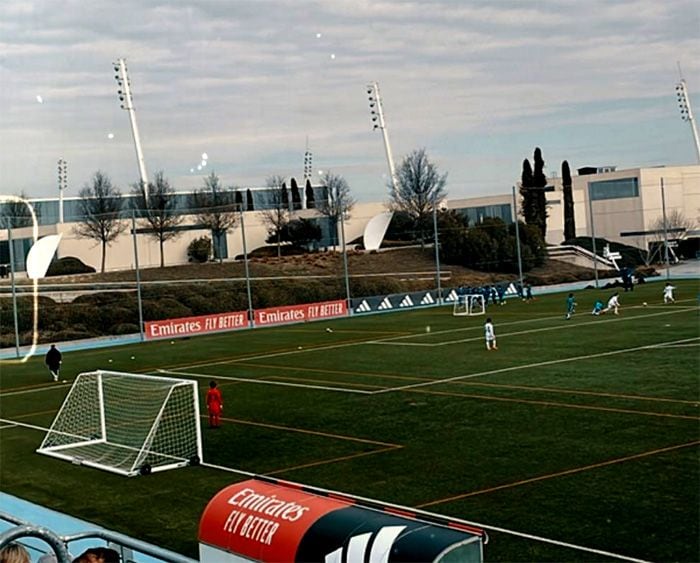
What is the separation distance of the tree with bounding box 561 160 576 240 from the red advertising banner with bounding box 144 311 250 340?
40934mm

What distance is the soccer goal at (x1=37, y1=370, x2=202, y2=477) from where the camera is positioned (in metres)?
19.2

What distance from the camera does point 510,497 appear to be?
48.6 feet

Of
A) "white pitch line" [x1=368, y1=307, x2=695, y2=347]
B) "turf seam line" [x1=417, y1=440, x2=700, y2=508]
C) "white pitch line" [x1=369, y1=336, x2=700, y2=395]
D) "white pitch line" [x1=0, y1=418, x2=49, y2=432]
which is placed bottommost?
"turf seam line" [x1=417, y1=440, x2=700, y2=508]

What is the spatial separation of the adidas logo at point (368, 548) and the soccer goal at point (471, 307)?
40592mm

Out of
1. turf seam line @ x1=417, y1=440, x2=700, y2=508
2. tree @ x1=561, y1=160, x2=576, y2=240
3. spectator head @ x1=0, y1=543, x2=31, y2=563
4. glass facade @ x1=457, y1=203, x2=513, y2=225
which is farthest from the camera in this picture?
glass facade @ x1=457, y1=203, x2=513, y2=225

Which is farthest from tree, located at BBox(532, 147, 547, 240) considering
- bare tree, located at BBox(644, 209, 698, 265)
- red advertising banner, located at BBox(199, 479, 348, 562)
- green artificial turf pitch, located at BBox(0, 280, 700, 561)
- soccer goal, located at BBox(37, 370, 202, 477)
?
red advertising banner, located at BBox(199, 479, 348, 562)

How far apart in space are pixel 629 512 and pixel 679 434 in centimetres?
514

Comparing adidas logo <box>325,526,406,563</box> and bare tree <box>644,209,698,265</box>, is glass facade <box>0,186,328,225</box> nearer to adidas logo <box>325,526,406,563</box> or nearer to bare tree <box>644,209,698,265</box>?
bare tree <box>644,209,698,265</box>

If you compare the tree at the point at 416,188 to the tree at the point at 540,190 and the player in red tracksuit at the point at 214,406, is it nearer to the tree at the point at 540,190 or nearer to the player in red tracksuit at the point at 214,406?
the tree at the point at 540,190

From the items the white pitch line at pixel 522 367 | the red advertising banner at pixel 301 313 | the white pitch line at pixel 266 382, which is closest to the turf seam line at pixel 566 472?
the white pitch line at pixel 522 367

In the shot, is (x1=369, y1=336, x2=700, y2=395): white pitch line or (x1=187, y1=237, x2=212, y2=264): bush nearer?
(x1=369, y1=336, x2=700, y2=395): white pitch line

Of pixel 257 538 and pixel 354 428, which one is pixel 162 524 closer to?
pixel 257 538

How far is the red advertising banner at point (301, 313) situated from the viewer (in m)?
50.9

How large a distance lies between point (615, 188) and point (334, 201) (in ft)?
79.7
